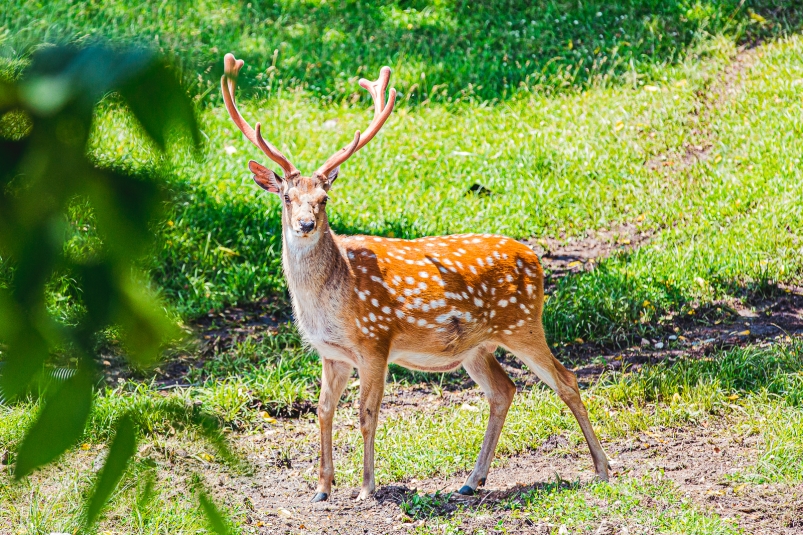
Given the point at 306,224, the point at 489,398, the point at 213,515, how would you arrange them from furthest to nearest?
1. the point at 489,398
2. the point at 306,224
3. the point at 213,515

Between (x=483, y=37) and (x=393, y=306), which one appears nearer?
(x=393, y=306)

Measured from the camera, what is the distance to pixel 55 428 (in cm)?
116

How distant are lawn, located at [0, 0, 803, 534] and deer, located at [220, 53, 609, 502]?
0.42m

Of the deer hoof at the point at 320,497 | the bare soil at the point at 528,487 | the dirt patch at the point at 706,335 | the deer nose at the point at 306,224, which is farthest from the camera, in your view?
the dirt patch at the point at 706,335

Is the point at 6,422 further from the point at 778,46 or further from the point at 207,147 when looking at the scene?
the point at 778,46

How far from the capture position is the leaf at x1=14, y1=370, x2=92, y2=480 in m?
1.15

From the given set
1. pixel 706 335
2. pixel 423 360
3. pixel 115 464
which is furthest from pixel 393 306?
pixel 115 464

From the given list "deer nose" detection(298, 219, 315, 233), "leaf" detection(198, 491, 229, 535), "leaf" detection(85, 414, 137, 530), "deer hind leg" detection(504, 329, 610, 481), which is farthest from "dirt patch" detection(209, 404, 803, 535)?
"leaf" detection(85, 414, 137, 530)

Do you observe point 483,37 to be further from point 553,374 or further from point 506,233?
point 553,374

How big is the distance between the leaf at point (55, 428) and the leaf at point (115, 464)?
5 cm

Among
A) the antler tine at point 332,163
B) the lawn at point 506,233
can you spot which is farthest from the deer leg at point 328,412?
the antler tine at point 332,163

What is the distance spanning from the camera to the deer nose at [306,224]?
5.10m

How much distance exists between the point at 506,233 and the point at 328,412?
3657 millimetres

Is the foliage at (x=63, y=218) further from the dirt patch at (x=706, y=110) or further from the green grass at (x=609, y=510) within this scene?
the dirt patch at (x=706, y=110)
